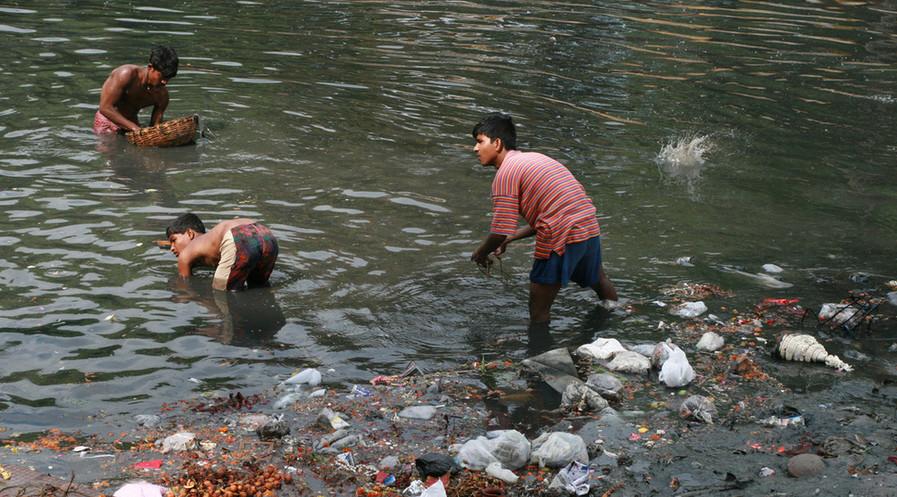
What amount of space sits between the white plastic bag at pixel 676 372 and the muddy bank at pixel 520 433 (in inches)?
1.5

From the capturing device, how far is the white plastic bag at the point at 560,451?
16.0 ft

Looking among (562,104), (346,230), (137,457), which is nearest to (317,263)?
(346,230)

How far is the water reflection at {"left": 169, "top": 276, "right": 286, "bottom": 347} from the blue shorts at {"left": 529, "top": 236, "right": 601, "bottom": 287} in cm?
181

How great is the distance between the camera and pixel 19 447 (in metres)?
5.09

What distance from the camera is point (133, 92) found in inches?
428

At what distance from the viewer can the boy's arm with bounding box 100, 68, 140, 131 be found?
10.7 m

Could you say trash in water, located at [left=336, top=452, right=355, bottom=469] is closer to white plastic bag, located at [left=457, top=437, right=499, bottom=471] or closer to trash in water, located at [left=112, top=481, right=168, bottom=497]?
white plastic bag, located at [left=457, top=437, right=499, bottom=471]

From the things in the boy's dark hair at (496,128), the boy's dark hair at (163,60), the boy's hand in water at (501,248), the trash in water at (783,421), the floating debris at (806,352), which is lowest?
the trash in water at (783,421)

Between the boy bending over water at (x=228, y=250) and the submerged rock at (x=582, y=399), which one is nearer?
the submerged rock at (x=582, y=399)

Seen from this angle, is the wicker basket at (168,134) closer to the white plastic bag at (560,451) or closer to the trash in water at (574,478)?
the white plastic bag at (560,451)

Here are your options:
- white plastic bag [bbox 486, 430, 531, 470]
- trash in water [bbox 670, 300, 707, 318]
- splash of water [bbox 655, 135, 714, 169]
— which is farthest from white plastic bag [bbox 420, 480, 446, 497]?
splash of water [bbox 655, 135, 714, 169]

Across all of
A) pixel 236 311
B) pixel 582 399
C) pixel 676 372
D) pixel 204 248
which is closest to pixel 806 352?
pixel 676 372

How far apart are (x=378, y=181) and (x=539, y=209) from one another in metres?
3.54

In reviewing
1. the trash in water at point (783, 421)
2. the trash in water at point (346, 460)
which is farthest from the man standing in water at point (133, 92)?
the trash in water at point (783, 421)
